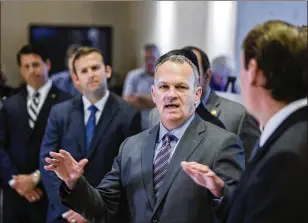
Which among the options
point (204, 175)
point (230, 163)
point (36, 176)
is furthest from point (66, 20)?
point (204, 175)

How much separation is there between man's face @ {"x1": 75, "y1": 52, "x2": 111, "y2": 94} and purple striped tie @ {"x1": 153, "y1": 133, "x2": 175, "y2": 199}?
35.7 inches

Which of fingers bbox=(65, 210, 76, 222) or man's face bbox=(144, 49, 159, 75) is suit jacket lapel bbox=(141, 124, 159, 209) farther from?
man's face bbox=(144, 49, 159, 75)

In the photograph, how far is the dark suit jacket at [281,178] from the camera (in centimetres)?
114

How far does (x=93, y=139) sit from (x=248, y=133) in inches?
30.5

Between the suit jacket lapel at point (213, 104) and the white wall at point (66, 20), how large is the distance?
3.12 m

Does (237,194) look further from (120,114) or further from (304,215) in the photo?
(120,114)

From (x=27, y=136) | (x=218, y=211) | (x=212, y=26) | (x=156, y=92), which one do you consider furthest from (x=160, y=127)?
(x=212, y=26)

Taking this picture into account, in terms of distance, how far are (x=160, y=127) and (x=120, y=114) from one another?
753 millimetres

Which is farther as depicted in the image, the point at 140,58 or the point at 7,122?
the point at 140,58

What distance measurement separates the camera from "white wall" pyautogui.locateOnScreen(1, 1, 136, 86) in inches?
226

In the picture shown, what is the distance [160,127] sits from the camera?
71.5 inches

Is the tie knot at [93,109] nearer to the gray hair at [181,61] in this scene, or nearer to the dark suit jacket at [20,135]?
the dark suit jacket at [20,135]

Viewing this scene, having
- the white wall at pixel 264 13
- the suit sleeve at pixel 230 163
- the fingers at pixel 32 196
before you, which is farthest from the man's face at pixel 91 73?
the white wall at pixel 264 13

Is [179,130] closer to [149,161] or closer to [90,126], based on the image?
[149,161]
